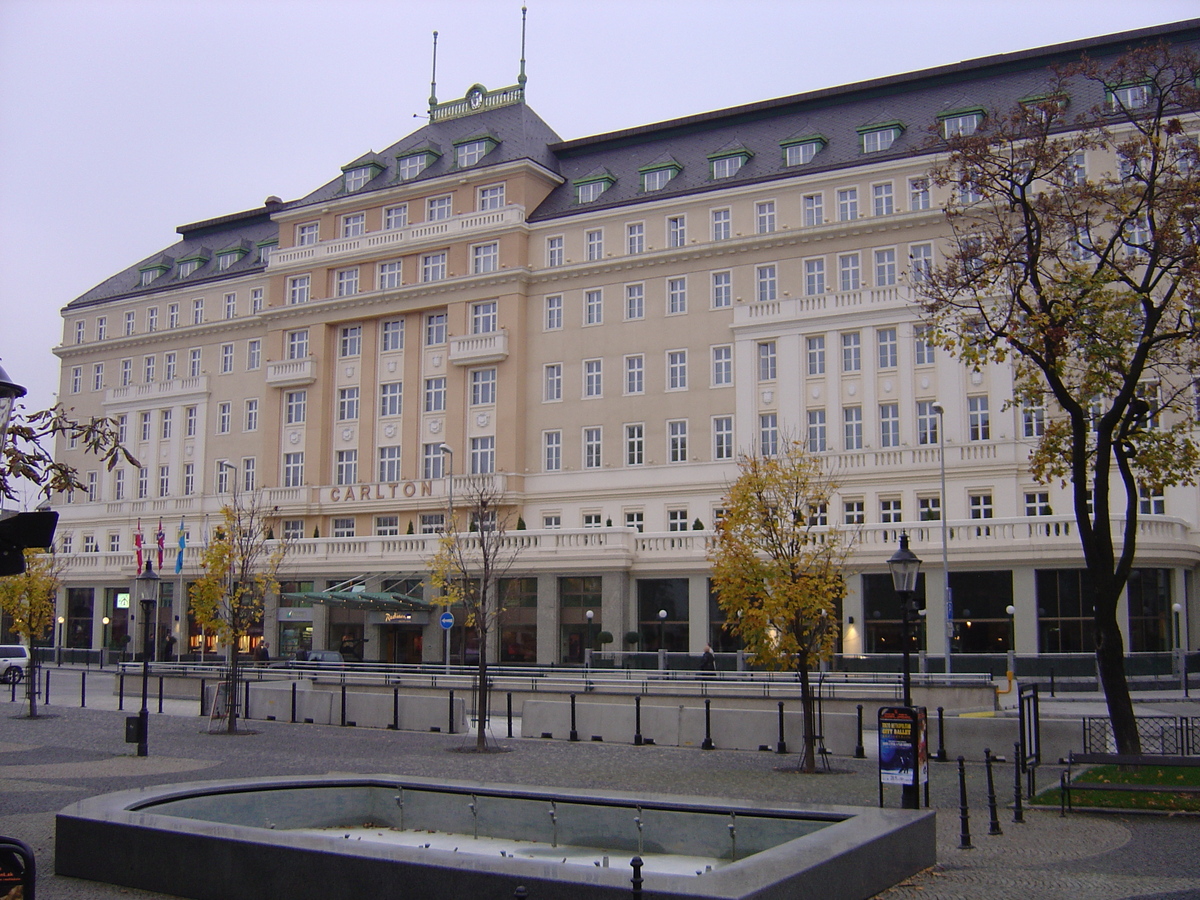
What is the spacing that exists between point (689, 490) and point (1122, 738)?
34802 millimetres

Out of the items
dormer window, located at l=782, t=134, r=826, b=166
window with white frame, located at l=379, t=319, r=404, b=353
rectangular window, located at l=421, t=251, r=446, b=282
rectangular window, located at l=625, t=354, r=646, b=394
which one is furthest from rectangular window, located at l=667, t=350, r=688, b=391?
window with white frame, located at l=379, t=319, r=404, b=353

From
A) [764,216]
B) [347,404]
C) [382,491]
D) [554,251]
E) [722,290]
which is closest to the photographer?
[764,216]

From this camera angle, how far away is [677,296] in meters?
55.6

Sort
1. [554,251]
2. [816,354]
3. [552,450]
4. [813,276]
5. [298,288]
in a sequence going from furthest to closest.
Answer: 1. [298,288]
2. [554,251]
3. [552,450]
4. [813,276]
5. [816,354]

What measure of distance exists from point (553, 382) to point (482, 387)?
3742 millimetres

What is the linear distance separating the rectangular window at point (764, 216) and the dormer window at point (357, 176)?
73.1ft

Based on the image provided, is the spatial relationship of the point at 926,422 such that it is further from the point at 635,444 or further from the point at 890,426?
the point at 635,444

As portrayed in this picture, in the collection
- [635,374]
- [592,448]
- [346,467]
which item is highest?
[635,374]

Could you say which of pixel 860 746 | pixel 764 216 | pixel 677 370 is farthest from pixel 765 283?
pixel 860 746

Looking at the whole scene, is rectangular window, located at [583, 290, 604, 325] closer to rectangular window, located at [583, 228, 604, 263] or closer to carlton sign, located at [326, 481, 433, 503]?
rectangular window, located at [583, 228, 604, 263]

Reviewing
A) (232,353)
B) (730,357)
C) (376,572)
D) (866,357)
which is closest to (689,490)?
(730,357)

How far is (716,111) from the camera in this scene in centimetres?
5981

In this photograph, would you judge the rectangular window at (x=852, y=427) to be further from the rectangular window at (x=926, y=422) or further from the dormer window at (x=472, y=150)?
the dormer window at (x=472, y=150)

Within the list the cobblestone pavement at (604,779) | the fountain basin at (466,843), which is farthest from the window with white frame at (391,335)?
the fountain basin at (466,843)
